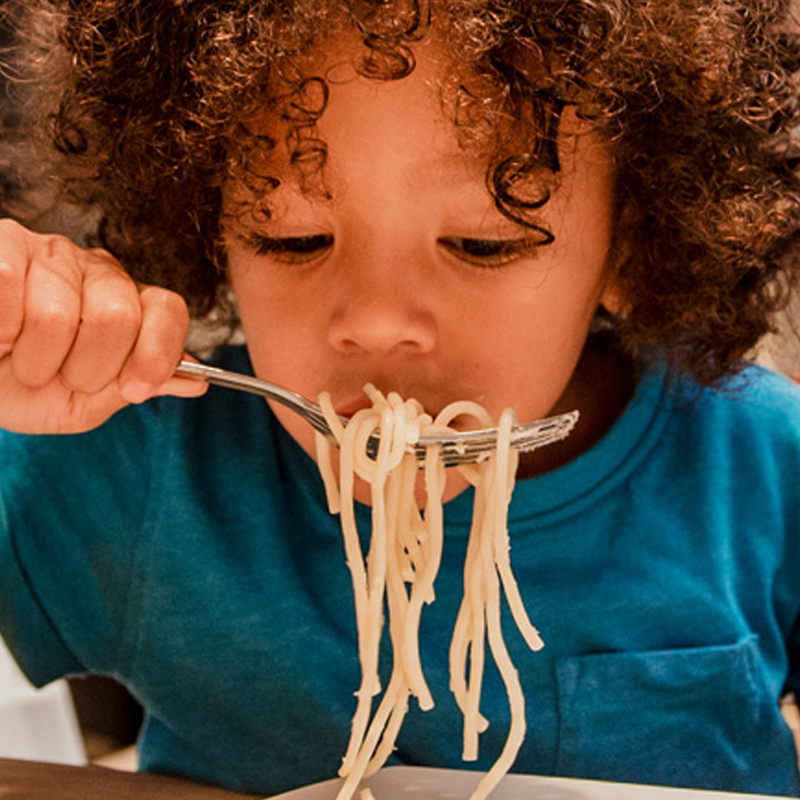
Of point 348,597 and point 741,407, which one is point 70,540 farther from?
point 741,407

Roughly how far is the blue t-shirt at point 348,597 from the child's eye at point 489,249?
31 cm

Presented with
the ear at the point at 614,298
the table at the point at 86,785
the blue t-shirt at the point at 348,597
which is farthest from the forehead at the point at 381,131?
the table at the point at 86,785

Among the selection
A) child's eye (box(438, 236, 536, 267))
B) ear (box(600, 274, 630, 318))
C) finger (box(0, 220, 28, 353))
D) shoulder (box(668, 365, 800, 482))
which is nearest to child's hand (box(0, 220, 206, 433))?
finger (box(0, 220, 28, 353))

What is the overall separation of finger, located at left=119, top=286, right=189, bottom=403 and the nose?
142 millimetres

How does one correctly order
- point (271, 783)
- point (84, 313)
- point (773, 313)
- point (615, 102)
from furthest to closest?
point (773, 313)
point (271, 783)
point (615, 102)
point (84, 313)

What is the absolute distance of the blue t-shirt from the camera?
3.99 ft

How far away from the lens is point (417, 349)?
990 mm

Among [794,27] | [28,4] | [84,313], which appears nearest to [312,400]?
[84,313]

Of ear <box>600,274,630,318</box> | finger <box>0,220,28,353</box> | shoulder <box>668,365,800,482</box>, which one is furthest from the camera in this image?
shoulder <box>668,365,800,482</box>

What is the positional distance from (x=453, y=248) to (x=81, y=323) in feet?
1.02

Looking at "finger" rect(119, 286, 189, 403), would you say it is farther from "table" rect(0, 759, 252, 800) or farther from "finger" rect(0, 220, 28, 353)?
"table" rect(0, 759, 252, 800)

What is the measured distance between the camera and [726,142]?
1.13 metres

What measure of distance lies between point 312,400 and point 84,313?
25 centimetres

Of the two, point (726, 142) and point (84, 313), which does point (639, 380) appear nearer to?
point (726, 142)
